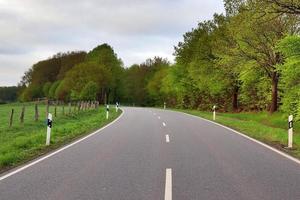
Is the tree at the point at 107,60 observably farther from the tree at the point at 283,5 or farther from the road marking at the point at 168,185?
the road marking at the point at 168,185

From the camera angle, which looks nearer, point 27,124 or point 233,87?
point 27,124

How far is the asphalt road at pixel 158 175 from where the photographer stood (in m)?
7.72

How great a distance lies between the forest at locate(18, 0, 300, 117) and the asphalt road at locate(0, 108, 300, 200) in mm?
8127

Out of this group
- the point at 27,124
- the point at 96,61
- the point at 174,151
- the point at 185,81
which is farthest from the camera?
the point at 96,61

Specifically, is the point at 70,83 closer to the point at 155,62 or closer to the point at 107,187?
the point at 155,62

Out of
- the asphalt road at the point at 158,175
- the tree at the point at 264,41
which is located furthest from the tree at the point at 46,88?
the asphalt road at the point at 158,175

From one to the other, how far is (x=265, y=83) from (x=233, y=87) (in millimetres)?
10531

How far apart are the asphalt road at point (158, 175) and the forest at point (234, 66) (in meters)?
8.13

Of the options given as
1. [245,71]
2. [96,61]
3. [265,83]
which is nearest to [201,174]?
[245,71]

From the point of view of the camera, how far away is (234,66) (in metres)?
36.4

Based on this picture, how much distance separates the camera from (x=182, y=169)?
10336 mm

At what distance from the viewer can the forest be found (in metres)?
25.8

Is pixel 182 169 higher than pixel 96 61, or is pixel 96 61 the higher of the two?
pixel 96 61

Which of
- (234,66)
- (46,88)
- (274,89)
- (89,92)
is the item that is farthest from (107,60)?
(274,89)
